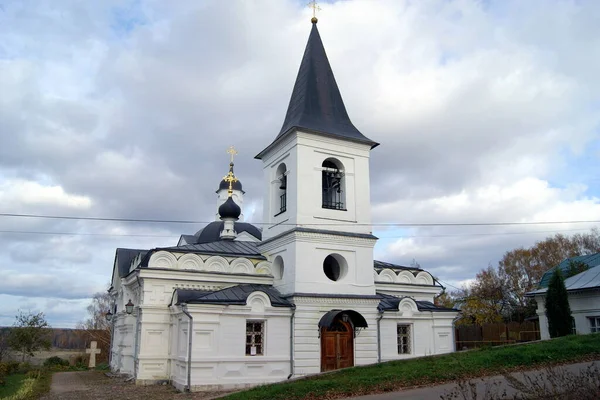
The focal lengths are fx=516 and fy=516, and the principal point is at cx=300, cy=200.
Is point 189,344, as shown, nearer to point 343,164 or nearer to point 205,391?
point 205,391

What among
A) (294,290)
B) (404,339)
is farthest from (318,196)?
(404,339)

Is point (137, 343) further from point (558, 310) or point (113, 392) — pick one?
point (558, 310)

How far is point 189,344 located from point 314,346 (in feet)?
14.1

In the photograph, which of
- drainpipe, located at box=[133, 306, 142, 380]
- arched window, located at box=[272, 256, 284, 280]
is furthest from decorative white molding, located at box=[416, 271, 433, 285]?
drainpipe, located at box=[133, 306, 142, 380]

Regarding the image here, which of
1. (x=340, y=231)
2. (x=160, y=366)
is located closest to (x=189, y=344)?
(x=160, y=366)

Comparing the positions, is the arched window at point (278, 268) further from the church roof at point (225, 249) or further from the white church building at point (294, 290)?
the church roof at point (225, 249)

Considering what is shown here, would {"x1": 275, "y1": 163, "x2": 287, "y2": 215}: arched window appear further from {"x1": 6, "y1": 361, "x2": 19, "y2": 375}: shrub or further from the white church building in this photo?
{"x1": 6, "y1": 361, "x2": 19, "y2": 375}: shrub

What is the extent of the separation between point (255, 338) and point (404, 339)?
19.7ft

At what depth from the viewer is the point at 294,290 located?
1802 cm

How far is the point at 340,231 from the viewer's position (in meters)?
19.1

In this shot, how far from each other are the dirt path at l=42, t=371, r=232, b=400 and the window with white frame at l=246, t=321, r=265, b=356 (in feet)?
6.87

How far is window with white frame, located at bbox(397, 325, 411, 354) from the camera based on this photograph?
19500mm

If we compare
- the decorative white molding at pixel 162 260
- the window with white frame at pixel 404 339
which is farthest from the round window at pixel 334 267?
the decorative white molding at pixel 162 260

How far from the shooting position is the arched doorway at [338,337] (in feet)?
58.2
